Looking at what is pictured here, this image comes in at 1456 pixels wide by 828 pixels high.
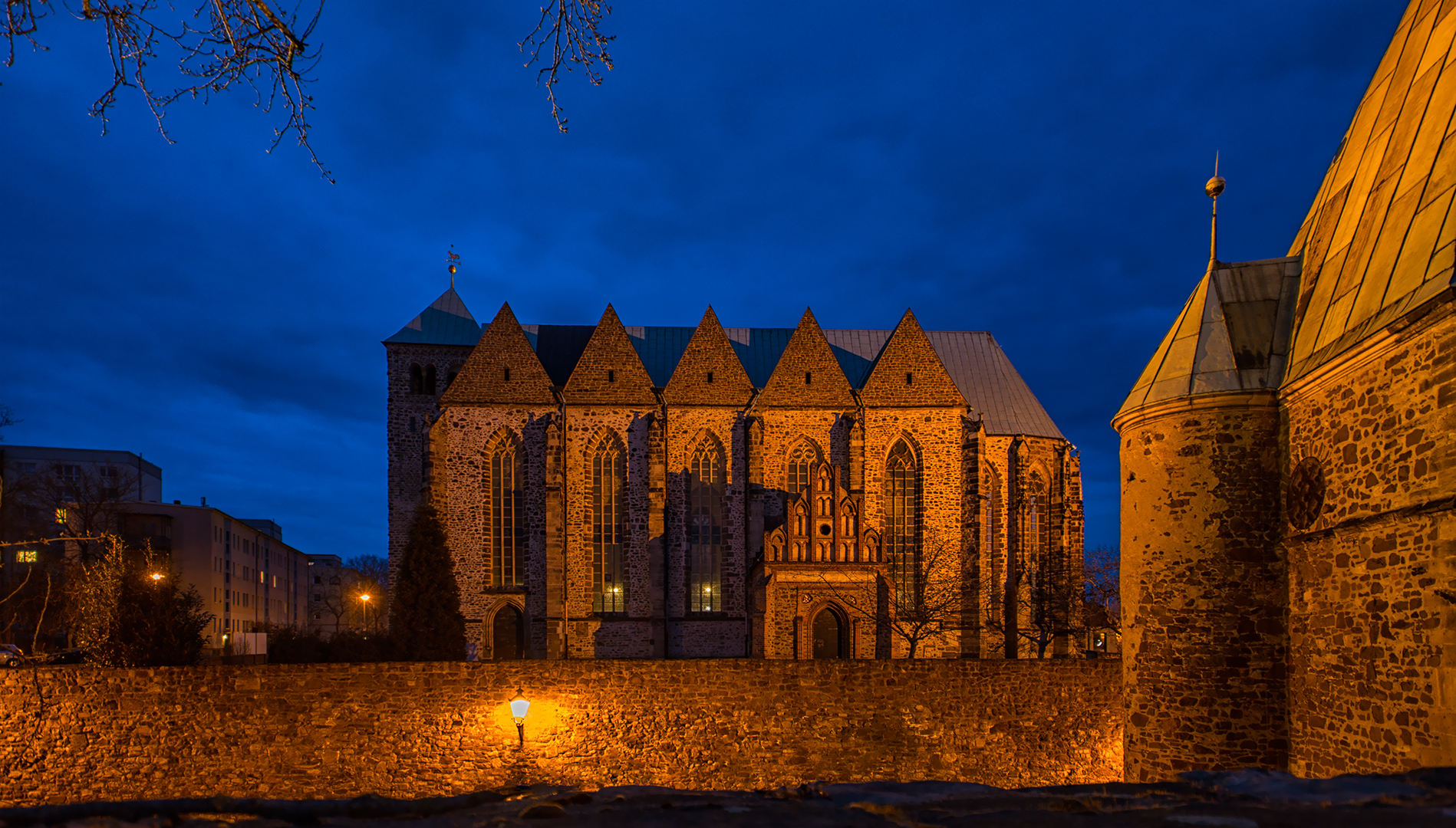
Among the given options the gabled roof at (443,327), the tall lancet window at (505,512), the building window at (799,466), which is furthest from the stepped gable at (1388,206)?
the gabled roof at (443,327)

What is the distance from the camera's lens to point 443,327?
34.1 meters

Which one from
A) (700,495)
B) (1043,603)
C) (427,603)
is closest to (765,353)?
(700,495)

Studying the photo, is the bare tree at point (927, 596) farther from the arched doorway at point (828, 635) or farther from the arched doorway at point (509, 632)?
the arched doorway at point (509, 632)

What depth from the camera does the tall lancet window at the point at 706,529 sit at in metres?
29.9

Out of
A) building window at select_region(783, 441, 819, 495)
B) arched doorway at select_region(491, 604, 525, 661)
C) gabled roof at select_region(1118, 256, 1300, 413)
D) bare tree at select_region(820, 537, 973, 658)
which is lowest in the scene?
arched doorway at select_region(491, 604, 525, 661)

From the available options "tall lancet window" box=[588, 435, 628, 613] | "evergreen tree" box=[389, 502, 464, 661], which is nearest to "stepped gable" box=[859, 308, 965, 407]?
"tall lancet window" box=[588, 435, 628, 613]

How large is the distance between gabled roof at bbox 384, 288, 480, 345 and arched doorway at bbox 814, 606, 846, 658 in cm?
1906

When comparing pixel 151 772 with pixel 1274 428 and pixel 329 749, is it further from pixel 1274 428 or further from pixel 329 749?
→ pixel 1274 428

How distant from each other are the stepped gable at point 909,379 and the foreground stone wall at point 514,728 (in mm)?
15998

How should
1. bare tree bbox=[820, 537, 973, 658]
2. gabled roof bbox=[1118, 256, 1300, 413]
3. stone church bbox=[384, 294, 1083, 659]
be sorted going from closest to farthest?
gabled roof bbox=[1118, 256, 1300, 413], bare tree bbox=[820, 537, 973, 658], stone church bbox=[384, 294, 1083, 659]

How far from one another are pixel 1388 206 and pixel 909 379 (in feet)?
71.6

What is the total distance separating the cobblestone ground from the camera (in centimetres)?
275

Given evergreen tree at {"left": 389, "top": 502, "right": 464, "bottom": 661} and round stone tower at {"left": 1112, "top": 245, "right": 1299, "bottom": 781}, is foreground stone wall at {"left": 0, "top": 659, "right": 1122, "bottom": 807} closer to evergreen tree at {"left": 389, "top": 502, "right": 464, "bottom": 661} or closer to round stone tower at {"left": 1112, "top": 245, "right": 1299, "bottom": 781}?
round stone tower at {"left": 1112, "top": 245, "right": 1299, "bottom": 781}

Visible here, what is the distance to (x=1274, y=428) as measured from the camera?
1048 centimetres
